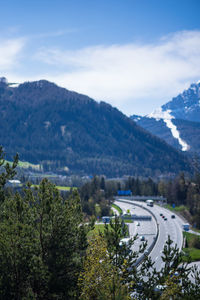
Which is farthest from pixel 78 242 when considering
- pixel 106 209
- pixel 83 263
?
pixel 106 209

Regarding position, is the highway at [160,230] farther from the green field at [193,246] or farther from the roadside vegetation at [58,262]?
the roadside vegetation at [58,262]

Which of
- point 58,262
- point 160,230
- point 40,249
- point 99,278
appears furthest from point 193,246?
point 40,249

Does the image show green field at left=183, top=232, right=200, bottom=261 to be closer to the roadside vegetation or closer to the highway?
the highway

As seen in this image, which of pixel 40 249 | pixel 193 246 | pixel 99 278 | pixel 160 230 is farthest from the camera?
pixel 160 230

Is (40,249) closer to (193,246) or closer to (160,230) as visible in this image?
(193,246)

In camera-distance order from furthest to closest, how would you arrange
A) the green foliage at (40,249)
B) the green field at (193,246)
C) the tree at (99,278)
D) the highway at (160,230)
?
the green field at (193,246) → the highway at (160,230) → the green foliage at (40,249) → the tree at (99,278)

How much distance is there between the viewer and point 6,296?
30.7 m

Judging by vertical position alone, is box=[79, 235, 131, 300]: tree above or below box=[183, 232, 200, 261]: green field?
above

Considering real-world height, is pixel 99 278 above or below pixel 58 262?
below

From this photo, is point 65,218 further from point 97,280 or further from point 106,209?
point 106,209

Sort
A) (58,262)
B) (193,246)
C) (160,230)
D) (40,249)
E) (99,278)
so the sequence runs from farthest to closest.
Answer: (160,230) → (193,246) → (58,262) → (40,249) → (99,278)

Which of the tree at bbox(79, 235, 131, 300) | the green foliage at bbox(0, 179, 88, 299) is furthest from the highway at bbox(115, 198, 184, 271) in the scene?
the tree at bbox(79, 235, 131, 300)

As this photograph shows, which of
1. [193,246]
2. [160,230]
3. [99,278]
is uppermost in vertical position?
[99,278]

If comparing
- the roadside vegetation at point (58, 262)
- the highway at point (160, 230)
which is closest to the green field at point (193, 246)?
the highway at point (160, 230)
